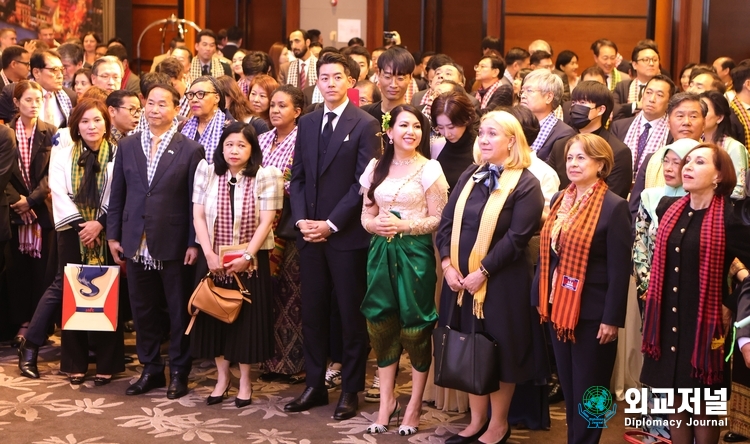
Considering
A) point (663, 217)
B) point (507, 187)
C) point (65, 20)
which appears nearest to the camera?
point (663, 217)

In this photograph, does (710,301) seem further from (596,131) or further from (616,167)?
(596,131)

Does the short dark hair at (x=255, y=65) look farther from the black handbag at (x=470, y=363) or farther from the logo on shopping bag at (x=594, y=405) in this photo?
the logo on shopping bag at (x=594, y=405)

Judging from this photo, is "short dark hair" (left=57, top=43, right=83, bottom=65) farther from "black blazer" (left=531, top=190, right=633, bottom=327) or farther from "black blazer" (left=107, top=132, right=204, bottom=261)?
"black blazer" (left=531, top=190, right=633, bottom=327)

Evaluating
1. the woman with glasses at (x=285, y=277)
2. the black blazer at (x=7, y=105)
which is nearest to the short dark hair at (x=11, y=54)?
the black blazer at (x=7, y=105)

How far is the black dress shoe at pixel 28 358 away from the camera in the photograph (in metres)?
5.36

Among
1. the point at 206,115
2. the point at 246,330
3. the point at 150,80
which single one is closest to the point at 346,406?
the point at 246,330

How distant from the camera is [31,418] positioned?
4637 millimetres

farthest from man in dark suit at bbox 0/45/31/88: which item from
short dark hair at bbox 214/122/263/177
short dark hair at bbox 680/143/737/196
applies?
short dark hair at bbox 680/143/737/196

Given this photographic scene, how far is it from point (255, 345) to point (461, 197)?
4.49 ft

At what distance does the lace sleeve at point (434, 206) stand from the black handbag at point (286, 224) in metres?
0.91

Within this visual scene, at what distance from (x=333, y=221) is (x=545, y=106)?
1.39m

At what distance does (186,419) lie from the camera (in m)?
4.64

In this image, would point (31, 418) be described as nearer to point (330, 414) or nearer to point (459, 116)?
point (330, 414)

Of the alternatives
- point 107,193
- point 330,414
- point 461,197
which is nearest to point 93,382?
point 107,193
